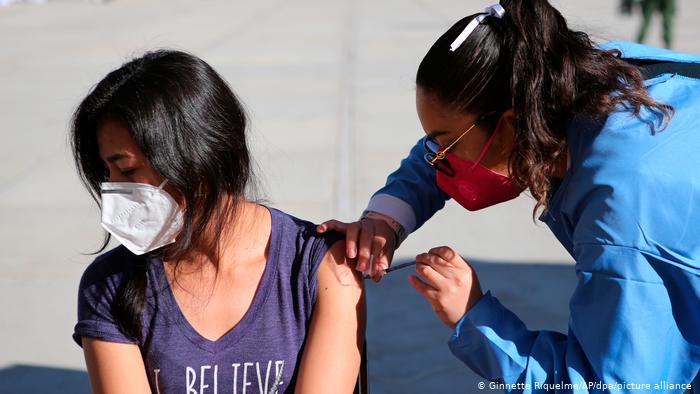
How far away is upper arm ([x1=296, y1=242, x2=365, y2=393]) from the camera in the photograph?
1.88 metres

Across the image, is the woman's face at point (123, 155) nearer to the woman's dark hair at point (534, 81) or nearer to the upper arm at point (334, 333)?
the upper arm at point (334, 333)

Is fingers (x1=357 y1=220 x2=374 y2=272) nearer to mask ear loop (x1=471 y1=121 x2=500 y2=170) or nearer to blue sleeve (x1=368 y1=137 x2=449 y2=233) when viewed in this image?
blue sleeve (x1=368 y1=137 x2=449 y2=233)

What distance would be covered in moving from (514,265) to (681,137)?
8.35 feet

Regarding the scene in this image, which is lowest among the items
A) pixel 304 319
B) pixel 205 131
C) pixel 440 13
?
pixel 440 13

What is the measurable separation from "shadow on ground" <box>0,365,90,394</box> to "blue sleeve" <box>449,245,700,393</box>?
208 cm

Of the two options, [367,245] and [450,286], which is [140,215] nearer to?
[367,245]

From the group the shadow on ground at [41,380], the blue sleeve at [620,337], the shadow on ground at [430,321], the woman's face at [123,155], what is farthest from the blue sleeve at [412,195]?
the shadow on ground at [41,380]

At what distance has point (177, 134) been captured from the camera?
1768mm

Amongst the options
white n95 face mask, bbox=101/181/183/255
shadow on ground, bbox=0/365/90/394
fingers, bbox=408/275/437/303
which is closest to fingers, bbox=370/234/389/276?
fingers, bbox=408/275/437/303

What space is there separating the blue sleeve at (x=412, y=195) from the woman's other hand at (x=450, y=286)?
0.35 meters

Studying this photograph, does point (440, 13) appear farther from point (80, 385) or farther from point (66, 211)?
point (80, 385)

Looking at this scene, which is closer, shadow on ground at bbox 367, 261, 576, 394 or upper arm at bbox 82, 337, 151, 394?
upper arm at bbox 82, 337, 151, 394

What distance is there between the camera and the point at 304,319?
194 cm

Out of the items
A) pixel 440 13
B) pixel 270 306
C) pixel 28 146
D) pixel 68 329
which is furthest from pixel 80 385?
pixel 440 13
